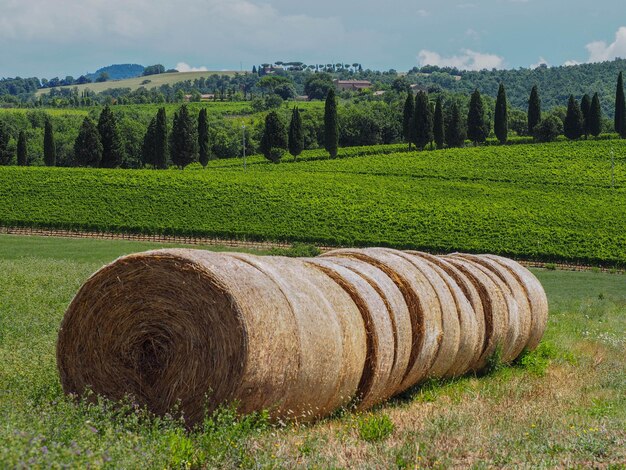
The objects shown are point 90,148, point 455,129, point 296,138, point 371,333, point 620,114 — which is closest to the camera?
point 371,333

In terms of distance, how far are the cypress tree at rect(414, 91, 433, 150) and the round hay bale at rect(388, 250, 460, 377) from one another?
81.5 m

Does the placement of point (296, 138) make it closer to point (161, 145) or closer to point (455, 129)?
point (161, 145)

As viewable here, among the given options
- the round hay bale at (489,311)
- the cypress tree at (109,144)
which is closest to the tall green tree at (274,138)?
the cypress tree at (109,144)

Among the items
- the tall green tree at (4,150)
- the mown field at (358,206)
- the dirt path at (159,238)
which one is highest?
the tall green tree at (4,150)

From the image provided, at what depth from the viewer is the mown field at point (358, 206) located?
54125mm

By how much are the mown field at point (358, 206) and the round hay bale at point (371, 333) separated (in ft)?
141

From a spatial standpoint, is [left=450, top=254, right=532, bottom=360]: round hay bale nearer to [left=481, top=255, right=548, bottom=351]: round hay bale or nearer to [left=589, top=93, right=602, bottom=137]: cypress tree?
[left=481, top=255, right=548, bottom=351]: round hay bale

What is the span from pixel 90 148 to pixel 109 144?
1736 mm

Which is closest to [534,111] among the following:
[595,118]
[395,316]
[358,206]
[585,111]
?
[585,111]

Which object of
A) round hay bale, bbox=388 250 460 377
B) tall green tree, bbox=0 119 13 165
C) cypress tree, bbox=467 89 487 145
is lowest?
round hay bale, bbox=388 250 460 377

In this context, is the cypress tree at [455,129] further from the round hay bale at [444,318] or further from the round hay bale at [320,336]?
the round hay bale at [320,336]

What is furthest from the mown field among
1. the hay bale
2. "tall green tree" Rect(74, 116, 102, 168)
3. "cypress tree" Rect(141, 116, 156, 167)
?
the hay bale

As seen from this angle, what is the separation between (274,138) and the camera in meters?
93.0

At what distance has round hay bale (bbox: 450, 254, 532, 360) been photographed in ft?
44.0
